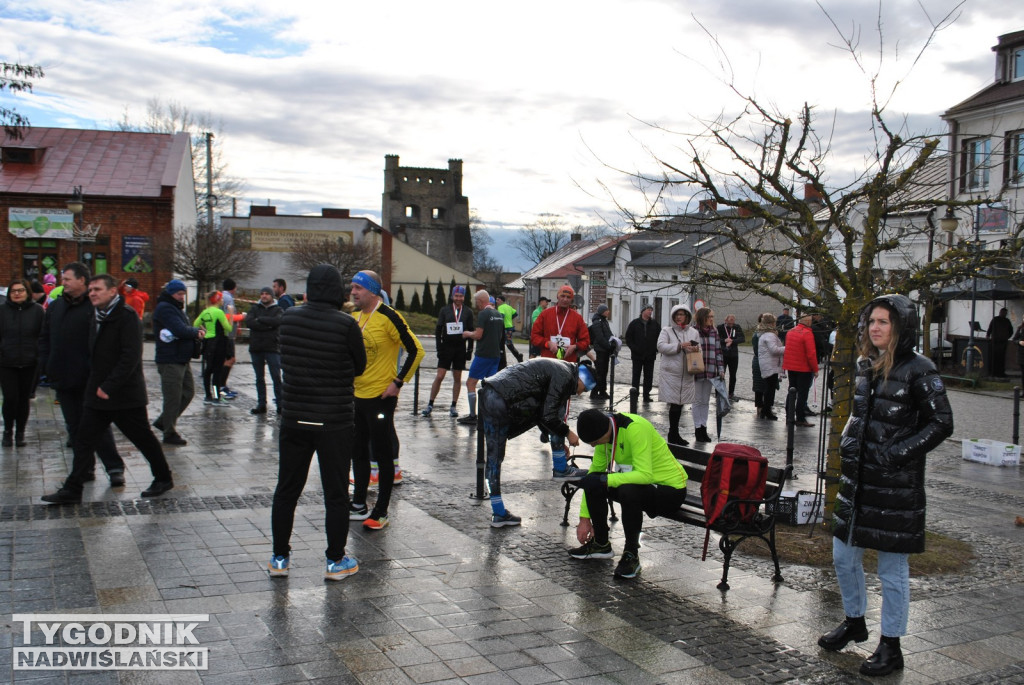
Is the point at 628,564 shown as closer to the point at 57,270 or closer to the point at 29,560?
the point at 29,560

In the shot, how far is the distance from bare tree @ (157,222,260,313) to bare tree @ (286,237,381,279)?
16.8 m

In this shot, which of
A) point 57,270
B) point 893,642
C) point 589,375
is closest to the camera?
point 893,642

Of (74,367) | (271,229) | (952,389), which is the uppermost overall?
(271,229)

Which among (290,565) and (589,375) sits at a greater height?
(589,375)

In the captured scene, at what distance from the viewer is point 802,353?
13.7 metres

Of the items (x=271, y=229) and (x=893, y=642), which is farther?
(x=271, y=229)

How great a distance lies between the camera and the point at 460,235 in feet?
342

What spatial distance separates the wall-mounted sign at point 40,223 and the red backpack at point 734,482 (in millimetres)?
38066

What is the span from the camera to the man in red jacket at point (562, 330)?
1138 cm

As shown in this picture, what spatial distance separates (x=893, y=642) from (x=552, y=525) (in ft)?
10.6

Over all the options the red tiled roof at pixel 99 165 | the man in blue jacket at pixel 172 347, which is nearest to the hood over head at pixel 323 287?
the man in blue jacket at pixel 172 347

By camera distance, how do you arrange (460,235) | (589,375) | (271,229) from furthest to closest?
1. (460,235)
2. (271,229)
3. (589,375)

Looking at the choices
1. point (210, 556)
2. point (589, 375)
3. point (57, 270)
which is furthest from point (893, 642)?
point (57, 270)

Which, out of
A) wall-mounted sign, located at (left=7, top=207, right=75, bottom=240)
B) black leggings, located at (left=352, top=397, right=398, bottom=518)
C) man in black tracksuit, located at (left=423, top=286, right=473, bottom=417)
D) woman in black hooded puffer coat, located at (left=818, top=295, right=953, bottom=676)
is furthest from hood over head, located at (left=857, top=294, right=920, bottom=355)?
wall-mounted sign, located at (left=7, top=207, right=75, bottom=240)
